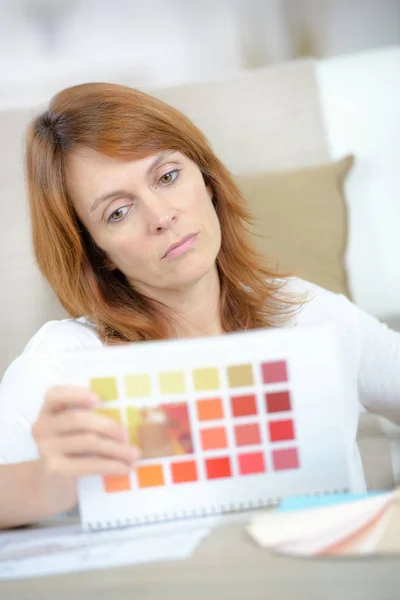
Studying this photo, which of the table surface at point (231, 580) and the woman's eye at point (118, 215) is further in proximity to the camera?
the woman's eye at point (118, 215)

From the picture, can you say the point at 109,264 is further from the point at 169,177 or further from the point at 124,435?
the point at 124,435

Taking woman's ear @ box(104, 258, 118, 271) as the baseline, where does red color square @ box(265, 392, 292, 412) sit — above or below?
below

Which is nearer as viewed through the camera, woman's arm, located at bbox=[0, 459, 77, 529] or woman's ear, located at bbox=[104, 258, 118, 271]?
woman's arm, located at bbox=[0, 459, 77, 529]

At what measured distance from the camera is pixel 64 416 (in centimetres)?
78

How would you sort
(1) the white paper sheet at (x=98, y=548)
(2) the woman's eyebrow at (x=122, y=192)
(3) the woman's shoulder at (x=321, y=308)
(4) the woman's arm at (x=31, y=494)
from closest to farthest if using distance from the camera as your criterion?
(1) the white paper sheet at (x=98, y=548)
(4) the woman's arm at (x=31, y=494)
(2) the woman's eyebrow at (x=122, y=192)
(3) the woman's shoulder at (x=321, y=308)

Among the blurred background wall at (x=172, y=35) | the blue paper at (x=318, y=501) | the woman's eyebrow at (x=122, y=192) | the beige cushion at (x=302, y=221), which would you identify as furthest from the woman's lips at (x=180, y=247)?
the blurred background wall at (x=172, y=35)

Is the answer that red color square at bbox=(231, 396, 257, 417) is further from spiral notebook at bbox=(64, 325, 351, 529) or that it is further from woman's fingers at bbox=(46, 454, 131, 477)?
woman's fingers at bbox=(46, 454, 131, 477)

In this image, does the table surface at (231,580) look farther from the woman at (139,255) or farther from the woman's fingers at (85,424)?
the woman at (139,255)

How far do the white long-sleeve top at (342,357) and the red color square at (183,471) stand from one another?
0.37 meters

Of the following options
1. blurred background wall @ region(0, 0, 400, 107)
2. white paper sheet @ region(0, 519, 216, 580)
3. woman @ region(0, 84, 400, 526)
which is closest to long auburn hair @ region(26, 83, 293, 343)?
woman @ region(0, 84, 400, 526)

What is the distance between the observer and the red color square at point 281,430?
79cm

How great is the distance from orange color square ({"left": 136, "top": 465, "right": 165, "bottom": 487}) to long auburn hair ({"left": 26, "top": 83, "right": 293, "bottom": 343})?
18.6 inches

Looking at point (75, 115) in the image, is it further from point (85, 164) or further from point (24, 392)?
point (24, 392)

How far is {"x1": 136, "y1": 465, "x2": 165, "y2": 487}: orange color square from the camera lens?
80 cm
